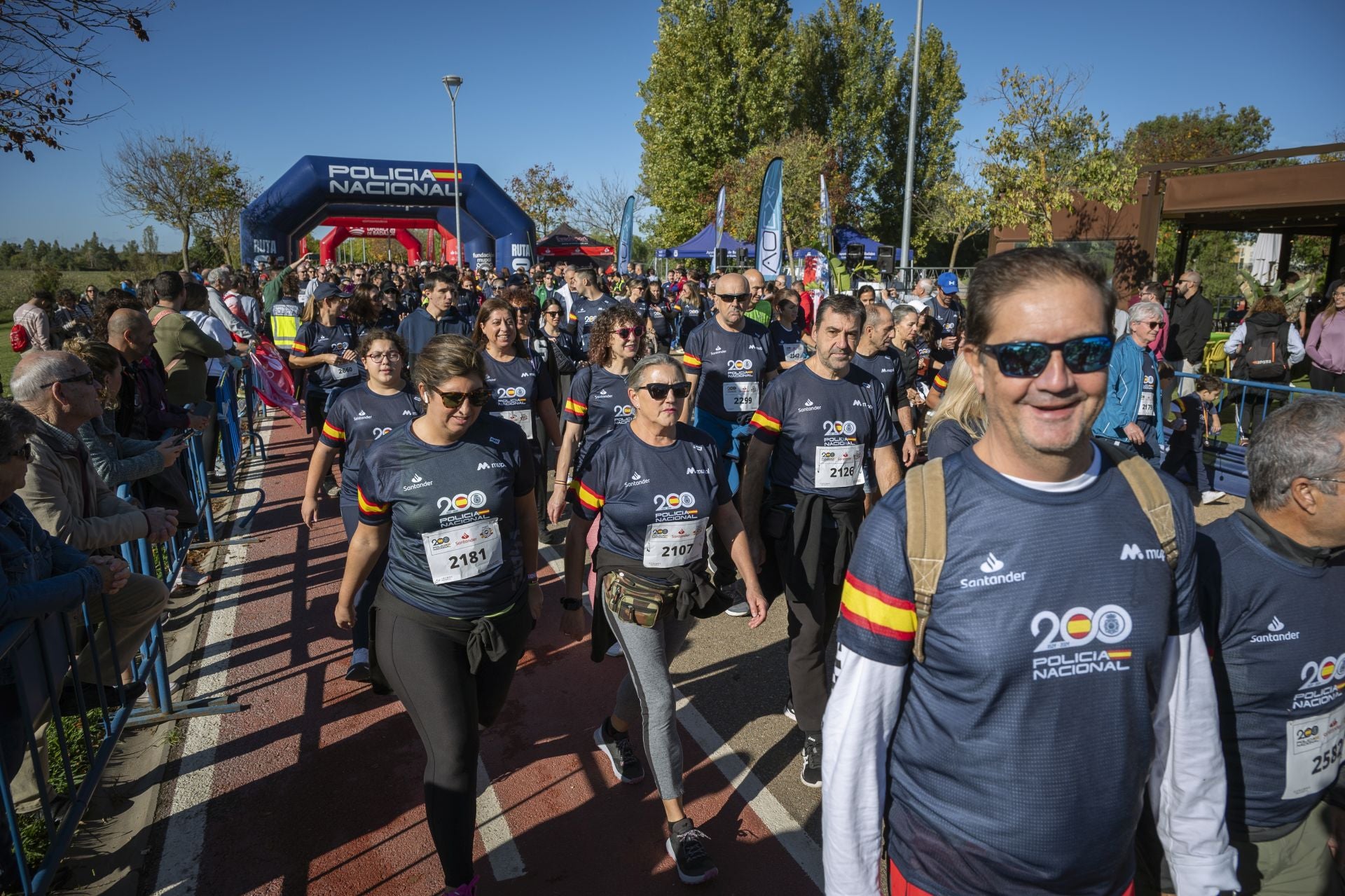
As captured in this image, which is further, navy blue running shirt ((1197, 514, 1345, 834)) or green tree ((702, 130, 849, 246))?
green tree ((702, 130, 849, 246))

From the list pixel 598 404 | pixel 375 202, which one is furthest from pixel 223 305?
pixel 375 202

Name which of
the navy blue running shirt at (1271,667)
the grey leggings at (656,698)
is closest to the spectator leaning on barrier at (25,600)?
the grey leggings at (656,698)

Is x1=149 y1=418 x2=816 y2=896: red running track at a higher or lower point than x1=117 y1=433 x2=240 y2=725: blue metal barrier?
lower

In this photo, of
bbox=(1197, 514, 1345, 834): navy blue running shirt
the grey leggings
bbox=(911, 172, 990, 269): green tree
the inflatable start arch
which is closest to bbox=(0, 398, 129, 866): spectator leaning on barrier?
the grey leggings

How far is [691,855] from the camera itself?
3.25m

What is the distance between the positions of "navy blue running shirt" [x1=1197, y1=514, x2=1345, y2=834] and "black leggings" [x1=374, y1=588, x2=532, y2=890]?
2341mm

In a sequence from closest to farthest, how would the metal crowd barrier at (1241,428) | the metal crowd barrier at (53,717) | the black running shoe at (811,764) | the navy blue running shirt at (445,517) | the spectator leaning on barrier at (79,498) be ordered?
the metal crowd barrier at (53,717) < the navy blue running shirt at (445,517) < the spectator leaning on barrier at (79,498) < the black running shoe at (811,764) < the metal crowd barrier at (1241,428)

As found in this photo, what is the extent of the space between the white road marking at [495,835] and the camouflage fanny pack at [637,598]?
821 mm

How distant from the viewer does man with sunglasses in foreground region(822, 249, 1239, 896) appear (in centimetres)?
154

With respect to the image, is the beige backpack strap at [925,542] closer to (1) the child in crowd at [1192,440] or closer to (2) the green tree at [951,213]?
(1) the child in crowd at [1192,440]

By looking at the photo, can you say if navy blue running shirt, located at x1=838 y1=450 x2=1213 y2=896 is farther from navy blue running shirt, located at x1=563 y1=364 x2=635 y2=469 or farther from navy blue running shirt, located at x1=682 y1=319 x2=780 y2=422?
navy blue running shirt, located at x1=682 y1=319 x2=780 y2=422

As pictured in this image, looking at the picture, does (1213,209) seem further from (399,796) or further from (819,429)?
(399,796)

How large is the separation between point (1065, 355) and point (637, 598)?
7.09 ft

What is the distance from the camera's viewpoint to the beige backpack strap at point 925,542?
1.57m
